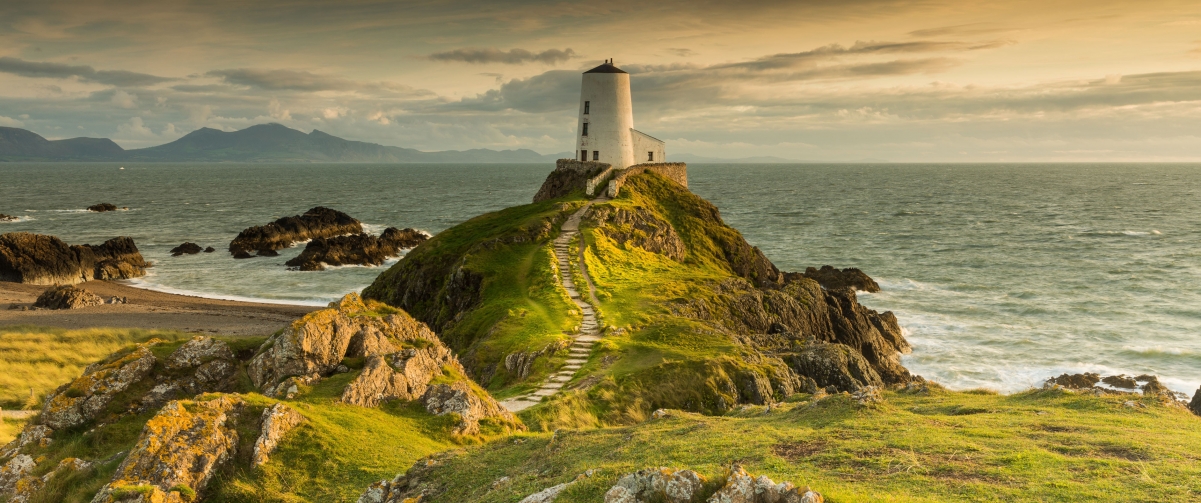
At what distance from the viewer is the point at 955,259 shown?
3263 inches

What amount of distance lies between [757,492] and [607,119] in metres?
65.8

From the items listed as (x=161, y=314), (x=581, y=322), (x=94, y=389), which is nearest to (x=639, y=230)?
(x=581, y=322)

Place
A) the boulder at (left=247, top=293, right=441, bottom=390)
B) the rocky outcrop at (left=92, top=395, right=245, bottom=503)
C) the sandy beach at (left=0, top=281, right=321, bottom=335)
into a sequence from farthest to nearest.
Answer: the sandy beach at (left=0, top=281, right=321, bottom=335), the boulder at (left=247, top=293, right=441, bottom=390), the rocky outcrop at (left=92, top=395, right=245, bottom=503)

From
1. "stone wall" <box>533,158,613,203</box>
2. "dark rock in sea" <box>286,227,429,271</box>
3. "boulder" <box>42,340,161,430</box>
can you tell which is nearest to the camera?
"boulder" <box>42,340,161,430</box>

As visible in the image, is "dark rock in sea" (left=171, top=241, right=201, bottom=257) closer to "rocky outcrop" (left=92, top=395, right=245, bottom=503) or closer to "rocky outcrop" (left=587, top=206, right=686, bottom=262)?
"rocky outcrop" (left=587, top=206, right=686, bottom=262)

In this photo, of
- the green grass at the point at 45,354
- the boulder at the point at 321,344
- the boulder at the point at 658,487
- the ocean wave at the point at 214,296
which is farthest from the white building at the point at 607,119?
the boulder at the point at 658,487

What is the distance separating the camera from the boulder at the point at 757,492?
9.23 meters

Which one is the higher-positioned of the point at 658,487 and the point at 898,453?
the point at 658,487

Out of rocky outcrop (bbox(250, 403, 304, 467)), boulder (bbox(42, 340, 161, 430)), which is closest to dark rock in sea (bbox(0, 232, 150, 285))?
boulder (bbox(42, 340, 161, 430))

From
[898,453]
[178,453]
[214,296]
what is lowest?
[214,296]

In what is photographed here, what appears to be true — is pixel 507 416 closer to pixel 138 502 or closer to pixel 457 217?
pixel 138 502

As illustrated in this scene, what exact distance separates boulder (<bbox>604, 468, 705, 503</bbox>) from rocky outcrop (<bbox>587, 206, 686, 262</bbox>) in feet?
146

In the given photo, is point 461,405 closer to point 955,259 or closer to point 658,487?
point 658,487

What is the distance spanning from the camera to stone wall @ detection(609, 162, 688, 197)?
6519 centimetres
